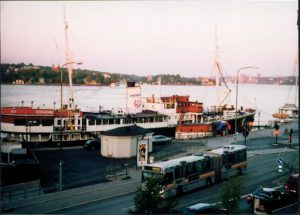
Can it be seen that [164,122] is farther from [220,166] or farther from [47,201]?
[47,201]

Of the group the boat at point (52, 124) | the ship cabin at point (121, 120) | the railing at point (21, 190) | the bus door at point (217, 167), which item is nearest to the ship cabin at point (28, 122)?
the boat at point (52, 124)

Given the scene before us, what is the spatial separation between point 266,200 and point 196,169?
356 cm

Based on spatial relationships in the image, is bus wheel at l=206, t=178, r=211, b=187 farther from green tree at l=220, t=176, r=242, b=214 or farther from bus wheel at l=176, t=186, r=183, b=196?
green tree at l=220, t=176, r=242, b=214

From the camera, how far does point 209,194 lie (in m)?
13.2

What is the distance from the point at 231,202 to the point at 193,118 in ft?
71.8

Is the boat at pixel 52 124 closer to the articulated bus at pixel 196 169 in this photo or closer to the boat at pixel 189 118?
the boat at pixel 189 118

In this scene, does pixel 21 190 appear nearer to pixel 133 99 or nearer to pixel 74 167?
pixel 74 167

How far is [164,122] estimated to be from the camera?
28016mm

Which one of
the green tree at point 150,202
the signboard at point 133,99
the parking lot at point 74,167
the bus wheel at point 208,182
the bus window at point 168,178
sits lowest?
the parking lot at point 74,167

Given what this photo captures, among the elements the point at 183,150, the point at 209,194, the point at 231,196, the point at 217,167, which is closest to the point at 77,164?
the point at 183,150

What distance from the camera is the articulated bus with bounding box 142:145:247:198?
497 inches

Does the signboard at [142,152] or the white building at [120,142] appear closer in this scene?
the signboard at [142,152]

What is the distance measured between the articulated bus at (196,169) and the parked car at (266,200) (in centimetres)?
246

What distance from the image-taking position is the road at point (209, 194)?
11491 mm
